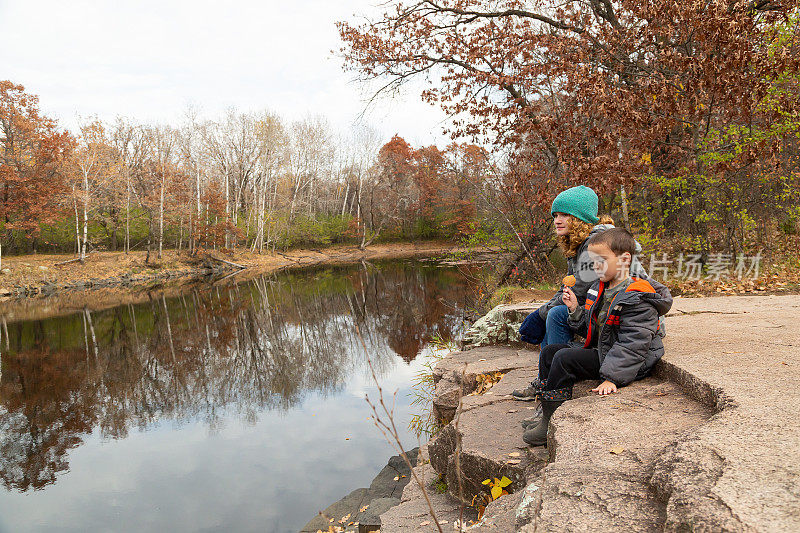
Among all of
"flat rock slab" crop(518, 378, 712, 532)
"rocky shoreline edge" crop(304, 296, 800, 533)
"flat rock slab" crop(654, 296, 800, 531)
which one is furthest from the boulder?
"flat rock slab" crop(518, 378, 712, 532)

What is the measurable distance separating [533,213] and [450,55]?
428 cm

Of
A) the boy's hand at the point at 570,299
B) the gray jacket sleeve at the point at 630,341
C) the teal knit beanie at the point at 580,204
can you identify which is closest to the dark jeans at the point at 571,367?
the gray jacket sleeve at the point at 630,341

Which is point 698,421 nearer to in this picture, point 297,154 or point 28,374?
point 28,374

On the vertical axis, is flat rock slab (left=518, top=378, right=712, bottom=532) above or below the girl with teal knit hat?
below

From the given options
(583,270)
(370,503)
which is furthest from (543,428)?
(370,503)

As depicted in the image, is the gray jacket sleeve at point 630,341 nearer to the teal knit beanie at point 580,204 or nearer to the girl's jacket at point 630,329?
the girl's jacket at point 630,329

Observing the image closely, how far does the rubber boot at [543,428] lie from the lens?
301 centimetres

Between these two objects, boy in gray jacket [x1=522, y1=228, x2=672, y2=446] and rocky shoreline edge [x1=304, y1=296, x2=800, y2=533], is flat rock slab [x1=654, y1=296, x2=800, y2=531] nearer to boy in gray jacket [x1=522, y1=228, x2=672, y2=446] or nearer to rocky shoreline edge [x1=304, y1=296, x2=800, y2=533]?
rocky shoreline edge [x1=304, y1=296, x2=800, y2=533]

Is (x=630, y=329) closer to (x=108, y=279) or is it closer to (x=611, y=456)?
(x=611, y=456)

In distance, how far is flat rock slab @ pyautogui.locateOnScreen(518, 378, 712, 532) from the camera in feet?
5.97

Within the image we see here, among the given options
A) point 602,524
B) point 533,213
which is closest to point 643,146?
point 533,213

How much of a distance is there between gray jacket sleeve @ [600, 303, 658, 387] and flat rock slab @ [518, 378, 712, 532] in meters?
0.17

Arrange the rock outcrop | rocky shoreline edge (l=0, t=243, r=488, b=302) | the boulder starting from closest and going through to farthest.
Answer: the rock outcrop
the boulder
rocky shoreline edge (l=0, t=243, r=488, b=302)

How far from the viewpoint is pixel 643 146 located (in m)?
8.75
